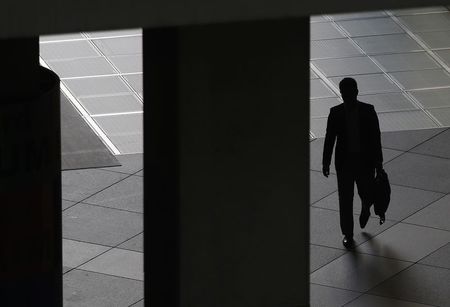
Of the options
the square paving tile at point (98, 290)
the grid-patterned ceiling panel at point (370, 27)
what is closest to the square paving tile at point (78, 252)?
the square paving tile at point (98, 290)

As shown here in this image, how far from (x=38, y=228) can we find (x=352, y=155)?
4354mm

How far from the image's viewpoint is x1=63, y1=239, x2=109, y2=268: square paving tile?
1212 cm

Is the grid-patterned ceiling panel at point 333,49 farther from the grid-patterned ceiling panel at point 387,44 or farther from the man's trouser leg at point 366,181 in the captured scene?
the man's trouser leg at point 366,181

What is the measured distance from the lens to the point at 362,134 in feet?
40.2

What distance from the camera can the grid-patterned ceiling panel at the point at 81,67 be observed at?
17359mm

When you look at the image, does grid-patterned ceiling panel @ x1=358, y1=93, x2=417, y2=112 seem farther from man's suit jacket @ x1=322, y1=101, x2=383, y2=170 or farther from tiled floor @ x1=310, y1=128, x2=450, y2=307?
man's suit jacket @ x1=322, y1=101, x2=383, y2=170

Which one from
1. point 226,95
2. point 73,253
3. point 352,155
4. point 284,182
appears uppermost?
point 226,95

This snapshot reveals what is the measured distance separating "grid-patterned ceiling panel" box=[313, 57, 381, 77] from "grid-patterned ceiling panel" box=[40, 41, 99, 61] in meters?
3.15

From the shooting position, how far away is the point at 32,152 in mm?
8641

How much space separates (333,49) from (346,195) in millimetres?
6596

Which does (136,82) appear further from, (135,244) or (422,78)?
(135,244)

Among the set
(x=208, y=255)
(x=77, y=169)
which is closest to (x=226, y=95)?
(x=208, y=255)

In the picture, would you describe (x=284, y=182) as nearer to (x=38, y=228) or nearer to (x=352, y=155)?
(x=38, y=228)

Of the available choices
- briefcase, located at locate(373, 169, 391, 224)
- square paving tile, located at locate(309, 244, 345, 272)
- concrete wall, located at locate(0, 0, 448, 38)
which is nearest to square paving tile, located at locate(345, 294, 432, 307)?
square paving tile, located at locate(309, 244, 345, 272)
